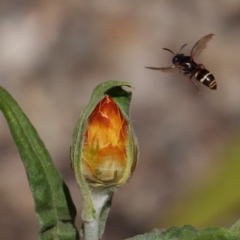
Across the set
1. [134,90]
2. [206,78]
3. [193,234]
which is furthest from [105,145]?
[134,90]

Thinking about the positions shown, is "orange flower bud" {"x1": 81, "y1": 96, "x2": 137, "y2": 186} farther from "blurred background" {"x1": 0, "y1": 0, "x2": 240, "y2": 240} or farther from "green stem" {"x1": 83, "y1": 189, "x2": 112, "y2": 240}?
"blurred background" {"x1": 0, "y1": 0, "x2": 240, "y2": 240}

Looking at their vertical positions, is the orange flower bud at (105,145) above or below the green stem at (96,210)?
above

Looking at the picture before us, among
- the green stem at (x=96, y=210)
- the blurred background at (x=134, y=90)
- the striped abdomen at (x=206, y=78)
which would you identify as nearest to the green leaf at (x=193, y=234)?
the green stem at (x=96, y=210)

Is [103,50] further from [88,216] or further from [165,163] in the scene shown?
[88,216]

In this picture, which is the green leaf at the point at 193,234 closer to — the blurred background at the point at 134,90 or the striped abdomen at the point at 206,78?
the striped abdomen at the point at 206,78

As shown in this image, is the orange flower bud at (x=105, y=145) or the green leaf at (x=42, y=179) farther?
the green leaf at (x=42, y=179)

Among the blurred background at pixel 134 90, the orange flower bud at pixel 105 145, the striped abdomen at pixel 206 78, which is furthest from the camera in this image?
the blurred background at pixel 134 90

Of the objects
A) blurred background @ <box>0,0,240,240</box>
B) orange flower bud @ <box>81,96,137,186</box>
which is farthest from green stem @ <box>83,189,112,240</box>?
blurred background @ <box>0,0,240,240</box>
